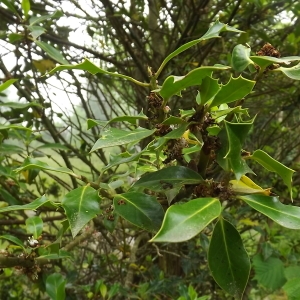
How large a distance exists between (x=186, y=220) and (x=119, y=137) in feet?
0.56

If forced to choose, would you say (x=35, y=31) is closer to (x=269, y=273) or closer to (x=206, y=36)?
(x=206, y=36)

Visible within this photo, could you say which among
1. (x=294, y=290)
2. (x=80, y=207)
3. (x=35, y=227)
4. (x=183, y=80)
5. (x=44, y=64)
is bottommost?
(x=294, y=290)

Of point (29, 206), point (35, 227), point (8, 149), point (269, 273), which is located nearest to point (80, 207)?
point (29, 206)

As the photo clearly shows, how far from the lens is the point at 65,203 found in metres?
0.46

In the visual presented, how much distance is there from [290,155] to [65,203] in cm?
155

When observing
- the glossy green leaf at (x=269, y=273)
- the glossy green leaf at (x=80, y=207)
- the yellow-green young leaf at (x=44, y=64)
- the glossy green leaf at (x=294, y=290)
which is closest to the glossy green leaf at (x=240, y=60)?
the glossy green leaf at (x=80, y=207)

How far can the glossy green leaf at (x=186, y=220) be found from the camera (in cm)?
33

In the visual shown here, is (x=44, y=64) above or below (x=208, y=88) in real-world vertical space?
above

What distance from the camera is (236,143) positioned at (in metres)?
0.41

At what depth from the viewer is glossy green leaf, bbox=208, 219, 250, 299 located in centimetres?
41

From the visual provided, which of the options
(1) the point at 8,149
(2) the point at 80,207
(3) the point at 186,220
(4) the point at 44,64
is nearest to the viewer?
(3) the point at 186,220

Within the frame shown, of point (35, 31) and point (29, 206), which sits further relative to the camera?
point (35, 31)

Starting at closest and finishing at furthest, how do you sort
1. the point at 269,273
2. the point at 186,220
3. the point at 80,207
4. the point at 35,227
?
the point at 186,220 → the point at 80,207 → the point at 35,227 → the point at 269,273

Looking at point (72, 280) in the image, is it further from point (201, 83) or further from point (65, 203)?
point (201, 83)
